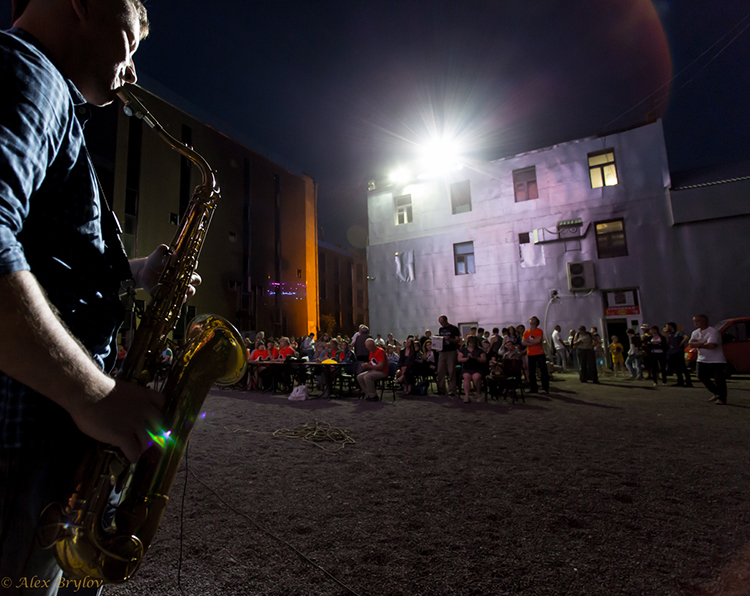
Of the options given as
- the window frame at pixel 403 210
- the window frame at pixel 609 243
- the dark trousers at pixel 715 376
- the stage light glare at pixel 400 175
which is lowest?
the dark trousers at pixel 715 376

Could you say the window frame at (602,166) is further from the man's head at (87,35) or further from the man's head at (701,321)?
the man's head at (87,35)

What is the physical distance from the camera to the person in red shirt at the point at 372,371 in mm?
9859

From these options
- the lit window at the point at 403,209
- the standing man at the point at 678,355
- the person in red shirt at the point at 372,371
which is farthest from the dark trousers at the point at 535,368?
the lit window at the point at 403,209

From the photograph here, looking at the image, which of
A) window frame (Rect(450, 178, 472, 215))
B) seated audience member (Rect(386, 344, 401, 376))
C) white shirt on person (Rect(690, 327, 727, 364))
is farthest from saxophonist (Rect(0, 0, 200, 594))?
window frame (Rect(450, 178, 472, 215))

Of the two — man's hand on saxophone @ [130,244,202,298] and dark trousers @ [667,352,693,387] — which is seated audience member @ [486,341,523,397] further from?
man's hand on saxophone @ [130,244,202,298]

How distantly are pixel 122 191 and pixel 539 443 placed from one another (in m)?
22.2

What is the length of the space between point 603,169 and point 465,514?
19.2 m

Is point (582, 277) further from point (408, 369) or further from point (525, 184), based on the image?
point (408, 369)

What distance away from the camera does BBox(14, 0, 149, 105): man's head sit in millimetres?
1015

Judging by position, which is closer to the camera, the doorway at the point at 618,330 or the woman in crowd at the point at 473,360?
the woman in crowd at the point at 473,360

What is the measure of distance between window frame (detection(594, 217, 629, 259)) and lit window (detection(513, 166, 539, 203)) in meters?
3.47

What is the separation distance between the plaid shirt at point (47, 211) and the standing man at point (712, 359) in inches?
403

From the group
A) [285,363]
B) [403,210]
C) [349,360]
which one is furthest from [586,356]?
[403,210]

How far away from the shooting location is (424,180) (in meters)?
20.4
